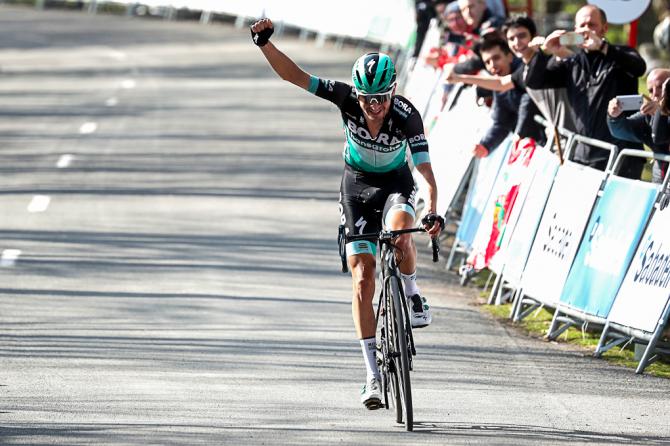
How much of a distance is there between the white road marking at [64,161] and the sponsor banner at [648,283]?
40.6ft

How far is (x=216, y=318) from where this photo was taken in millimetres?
12141

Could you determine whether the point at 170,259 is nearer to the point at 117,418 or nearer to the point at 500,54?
the point at 500,54

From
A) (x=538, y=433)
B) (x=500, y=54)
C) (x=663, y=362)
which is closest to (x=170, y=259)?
(x=500, y=54)

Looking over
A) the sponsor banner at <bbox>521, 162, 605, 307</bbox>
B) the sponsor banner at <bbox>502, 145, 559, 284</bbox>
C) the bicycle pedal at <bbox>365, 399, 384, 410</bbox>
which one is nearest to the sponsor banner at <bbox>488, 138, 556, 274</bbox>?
the sponsor banner at <bbox>502, 145, 559, 284</bbox>

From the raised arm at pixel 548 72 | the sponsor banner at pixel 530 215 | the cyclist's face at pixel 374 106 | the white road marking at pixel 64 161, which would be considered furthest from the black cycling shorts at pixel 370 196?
the white road marking at pixel 64 161

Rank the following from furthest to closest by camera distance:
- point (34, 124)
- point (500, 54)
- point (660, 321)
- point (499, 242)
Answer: point (34, 124) < point (500, 54) < point (499, 242) < point (660, 321)

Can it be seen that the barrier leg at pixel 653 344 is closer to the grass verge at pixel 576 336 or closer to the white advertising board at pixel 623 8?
the grass verge at pixel 576 336

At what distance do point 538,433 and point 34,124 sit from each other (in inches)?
757

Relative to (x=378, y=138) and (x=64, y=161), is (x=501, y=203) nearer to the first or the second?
(x=378, y=138)

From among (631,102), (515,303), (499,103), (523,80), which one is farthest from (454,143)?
(631,102)

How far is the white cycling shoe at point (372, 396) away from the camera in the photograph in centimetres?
859

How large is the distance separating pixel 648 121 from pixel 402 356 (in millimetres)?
4103

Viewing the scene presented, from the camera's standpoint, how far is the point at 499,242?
1329cm

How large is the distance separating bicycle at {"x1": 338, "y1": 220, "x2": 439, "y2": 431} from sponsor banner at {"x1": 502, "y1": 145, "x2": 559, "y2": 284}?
3.71 metres
